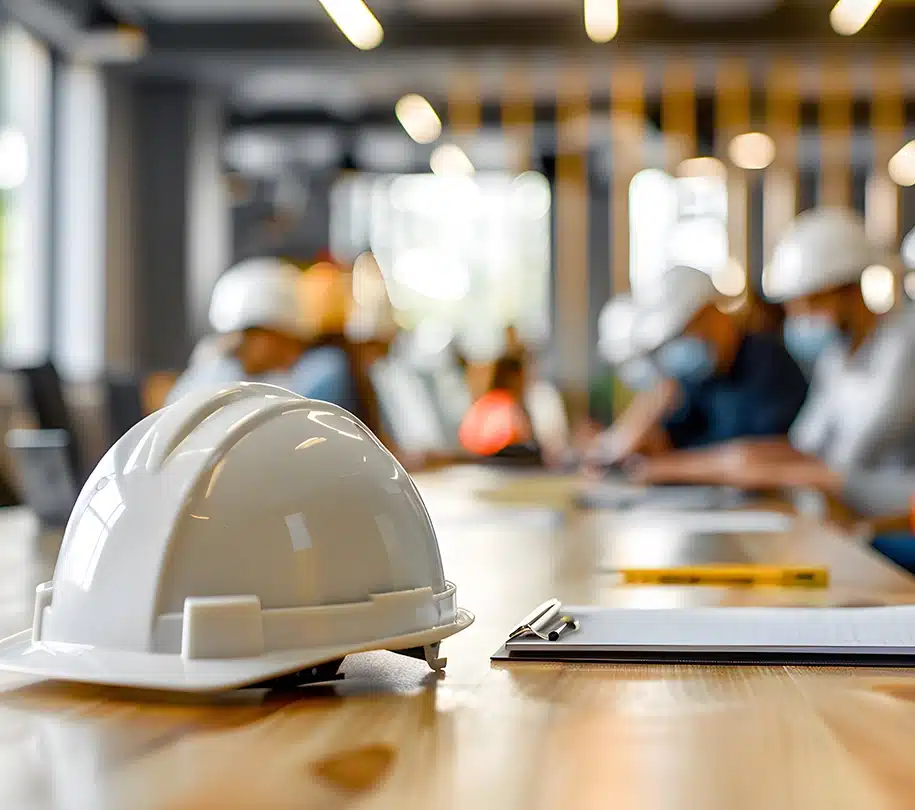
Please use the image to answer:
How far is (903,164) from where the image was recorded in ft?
32.5

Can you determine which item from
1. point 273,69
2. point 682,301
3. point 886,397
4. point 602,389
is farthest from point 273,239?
point 886,397

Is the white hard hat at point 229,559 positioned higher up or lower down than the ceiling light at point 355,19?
lower down

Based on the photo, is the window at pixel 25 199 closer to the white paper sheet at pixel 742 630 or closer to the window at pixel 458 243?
the window at pixel 458 243

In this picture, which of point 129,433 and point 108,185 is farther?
point 108,185

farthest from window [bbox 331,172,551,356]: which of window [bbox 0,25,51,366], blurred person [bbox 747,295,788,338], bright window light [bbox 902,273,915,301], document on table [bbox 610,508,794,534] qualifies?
document on table [bbox 610,508,794,534]

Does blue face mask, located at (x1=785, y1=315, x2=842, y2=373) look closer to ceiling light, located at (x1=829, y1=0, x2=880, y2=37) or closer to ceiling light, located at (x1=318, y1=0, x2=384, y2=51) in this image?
ceiling light, located at (x1=829, y1=0, x2=880, y2=37)

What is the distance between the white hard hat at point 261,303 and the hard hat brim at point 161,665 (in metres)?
3.82

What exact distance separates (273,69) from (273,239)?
2.13m

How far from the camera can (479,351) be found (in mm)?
11414

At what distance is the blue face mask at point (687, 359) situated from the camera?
4.97 m

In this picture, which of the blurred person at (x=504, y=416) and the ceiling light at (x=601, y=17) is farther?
the blurred person at (x=504, y=416)

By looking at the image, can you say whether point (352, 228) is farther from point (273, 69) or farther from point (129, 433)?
point (129, 433)

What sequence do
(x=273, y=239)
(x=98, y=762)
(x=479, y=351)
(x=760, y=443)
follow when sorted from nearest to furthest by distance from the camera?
(x=98, y=762) < (x=760, y=443) < (x=273, y=239) < (x=479, y=351)

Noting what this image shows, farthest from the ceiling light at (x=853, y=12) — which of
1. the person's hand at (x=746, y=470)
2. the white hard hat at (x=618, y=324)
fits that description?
the white hard hat at (x=618, y=324)
